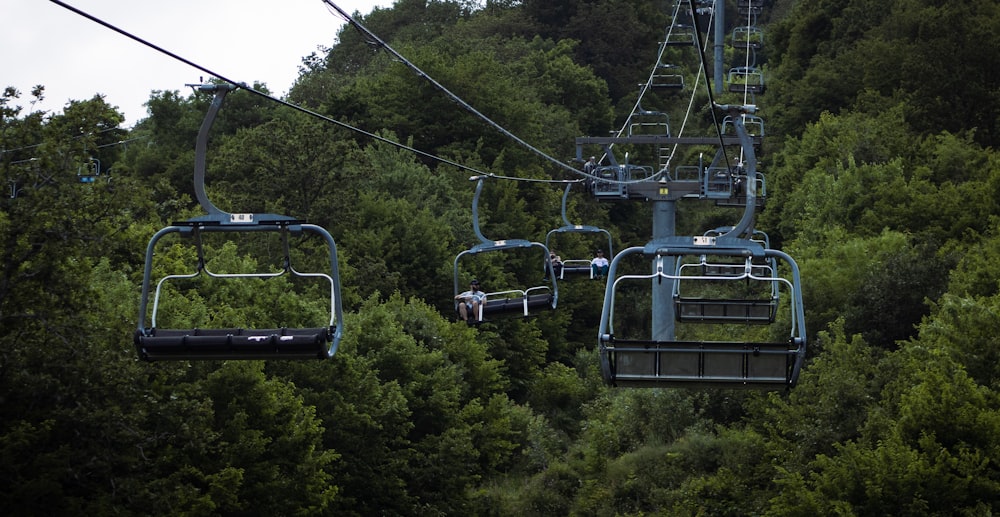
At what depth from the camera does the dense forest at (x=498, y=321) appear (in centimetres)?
2841

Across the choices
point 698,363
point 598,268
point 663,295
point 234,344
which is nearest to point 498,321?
point 663,295

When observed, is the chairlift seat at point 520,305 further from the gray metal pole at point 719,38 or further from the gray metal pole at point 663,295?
the gray metal pole at point 719,38

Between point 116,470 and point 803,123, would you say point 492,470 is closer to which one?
point 116,470

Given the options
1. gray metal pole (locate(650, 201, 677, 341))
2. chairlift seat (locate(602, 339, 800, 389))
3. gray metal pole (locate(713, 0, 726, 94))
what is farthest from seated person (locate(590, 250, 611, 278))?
gray metal pole (locate(713, 0, 726, 94))

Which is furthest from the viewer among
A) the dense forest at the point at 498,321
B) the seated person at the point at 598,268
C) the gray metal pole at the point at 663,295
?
the gray metal pole at the point at 663,295

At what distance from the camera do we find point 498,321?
57.1 meters

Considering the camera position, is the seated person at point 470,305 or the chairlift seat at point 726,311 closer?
the seated person at point 470,305

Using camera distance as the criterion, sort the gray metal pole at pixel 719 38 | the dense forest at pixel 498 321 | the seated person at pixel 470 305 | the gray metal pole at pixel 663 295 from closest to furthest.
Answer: the dense forest at pixel 498 321 < the seated person at pixel 470 305 < the gray metal pole at pixel 663 295 < the gray metal pole at pixel 719 38

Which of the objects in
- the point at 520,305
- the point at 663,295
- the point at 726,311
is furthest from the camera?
the point at 663,295

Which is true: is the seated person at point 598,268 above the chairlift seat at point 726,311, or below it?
above

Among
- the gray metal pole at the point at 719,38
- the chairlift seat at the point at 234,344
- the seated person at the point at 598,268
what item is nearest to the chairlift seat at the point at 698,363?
the chairlift seat at the point at 234,344

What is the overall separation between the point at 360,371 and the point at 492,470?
9162 millimetres

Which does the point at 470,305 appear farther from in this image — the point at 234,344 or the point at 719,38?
the point at 719,38

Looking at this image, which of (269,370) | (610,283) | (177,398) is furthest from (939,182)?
(610,283)
